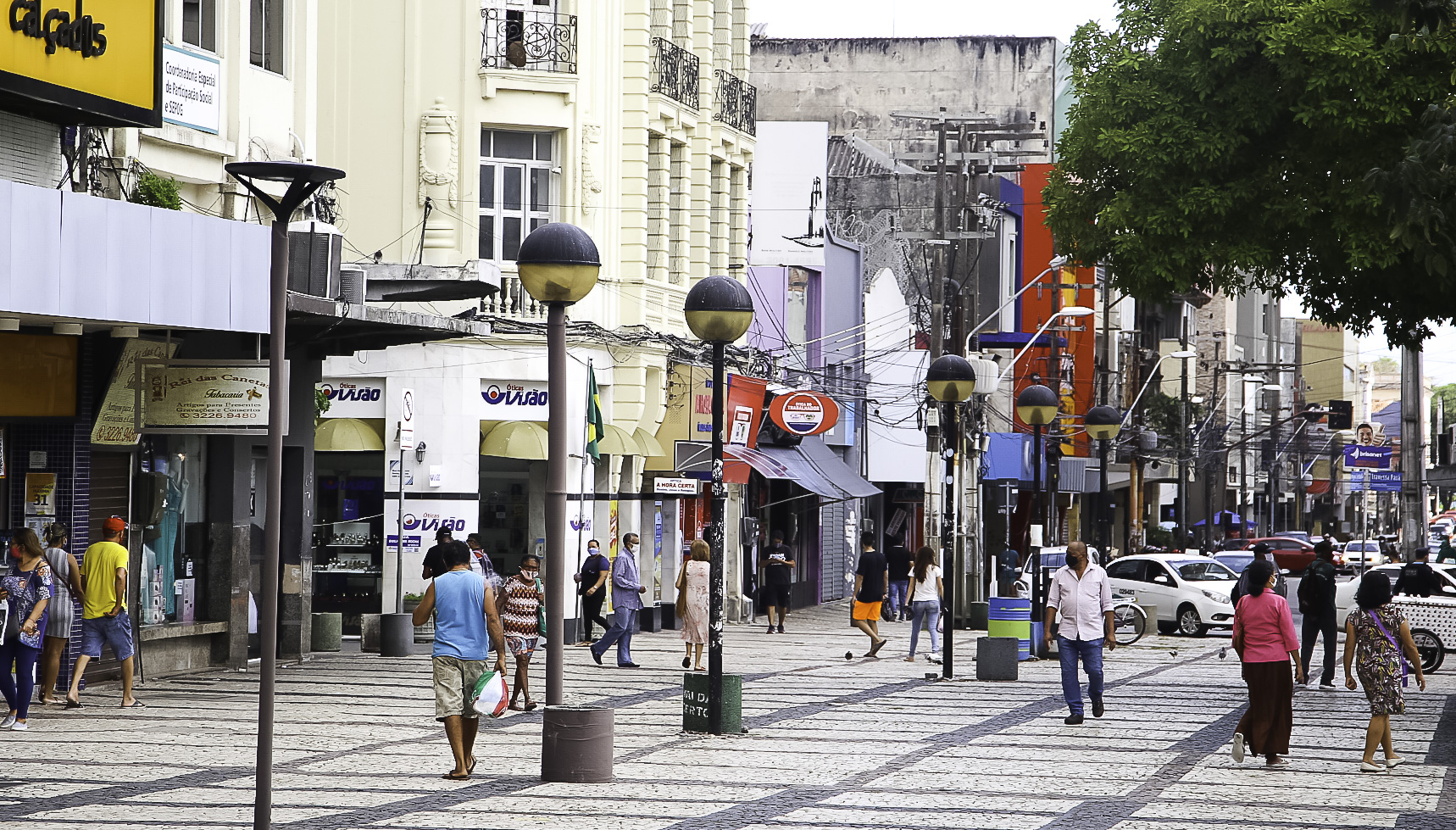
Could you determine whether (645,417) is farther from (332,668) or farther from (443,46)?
(332,668)

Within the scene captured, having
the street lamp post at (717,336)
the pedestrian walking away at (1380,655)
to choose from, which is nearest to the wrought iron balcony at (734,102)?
the street lamp post at (717,336)

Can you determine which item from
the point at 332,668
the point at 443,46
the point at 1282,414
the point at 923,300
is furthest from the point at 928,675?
the point at 1282,414

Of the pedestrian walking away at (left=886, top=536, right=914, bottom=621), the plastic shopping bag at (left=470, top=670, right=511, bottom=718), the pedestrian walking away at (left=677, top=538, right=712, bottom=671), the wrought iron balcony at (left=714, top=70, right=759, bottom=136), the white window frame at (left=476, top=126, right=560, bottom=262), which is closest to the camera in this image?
the plastic shopping bag at (left=470, top=670, right=511, bottom=718)

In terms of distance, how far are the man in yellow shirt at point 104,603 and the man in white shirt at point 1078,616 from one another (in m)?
8.70

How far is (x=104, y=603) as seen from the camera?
1762 centimetres

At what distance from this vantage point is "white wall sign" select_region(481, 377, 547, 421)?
2967 cm

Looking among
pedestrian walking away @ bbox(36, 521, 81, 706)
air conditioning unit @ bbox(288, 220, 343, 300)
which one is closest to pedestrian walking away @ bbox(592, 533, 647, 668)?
air conditioning unit @ bbox(288, 220, 343, 300)

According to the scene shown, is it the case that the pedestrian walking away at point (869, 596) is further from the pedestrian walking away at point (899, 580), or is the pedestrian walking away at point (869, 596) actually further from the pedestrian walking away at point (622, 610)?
the pedestrian walking away at point (899, 580)

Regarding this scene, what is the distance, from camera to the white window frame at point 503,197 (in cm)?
2959

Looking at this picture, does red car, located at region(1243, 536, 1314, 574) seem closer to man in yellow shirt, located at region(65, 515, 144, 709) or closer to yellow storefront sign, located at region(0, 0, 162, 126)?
man in yellow shirt, located at region(65, 515, 144, 709)

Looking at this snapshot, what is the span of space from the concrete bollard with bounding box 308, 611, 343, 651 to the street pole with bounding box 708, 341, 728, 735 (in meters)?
10.0

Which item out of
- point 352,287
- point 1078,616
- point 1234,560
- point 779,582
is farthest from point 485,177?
point 1234,560

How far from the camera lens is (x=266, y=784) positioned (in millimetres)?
9719

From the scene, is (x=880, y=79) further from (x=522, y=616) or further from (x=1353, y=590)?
(x=522, y=616)
